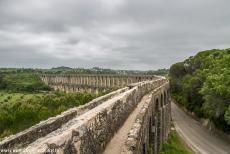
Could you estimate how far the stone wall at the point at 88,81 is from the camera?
266ft

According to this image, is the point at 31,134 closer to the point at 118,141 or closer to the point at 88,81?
the point at 118,141

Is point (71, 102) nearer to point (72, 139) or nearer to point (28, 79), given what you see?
point (72, 139)

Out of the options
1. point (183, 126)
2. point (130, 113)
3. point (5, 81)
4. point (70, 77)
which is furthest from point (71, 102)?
point (5, 81)

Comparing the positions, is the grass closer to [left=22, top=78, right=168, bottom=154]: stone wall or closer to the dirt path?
the dirt path

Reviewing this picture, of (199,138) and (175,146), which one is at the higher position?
(175,146)

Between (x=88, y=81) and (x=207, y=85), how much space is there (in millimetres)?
69108

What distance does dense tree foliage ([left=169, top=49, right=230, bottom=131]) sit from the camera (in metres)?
38.3

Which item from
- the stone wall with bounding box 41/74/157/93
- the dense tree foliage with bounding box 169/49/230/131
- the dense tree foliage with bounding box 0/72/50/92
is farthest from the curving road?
the dense tree foliage with bounding box 0/72/50/92

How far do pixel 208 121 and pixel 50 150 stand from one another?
4649 cm

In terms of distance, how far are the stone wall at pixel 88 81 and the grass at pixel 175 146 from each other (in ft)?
85.6

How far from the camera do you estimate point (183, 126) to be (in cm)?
5038

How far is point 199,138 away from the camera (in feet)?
139

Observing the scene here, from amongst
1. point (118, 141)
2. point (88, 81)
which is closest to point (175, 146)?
point (118, 141)

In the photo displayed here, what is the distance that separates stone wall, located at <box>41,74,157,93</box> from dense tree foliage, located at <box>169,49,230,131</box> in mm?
8963
